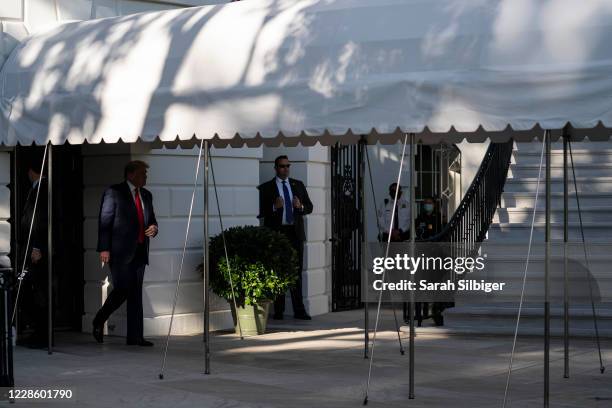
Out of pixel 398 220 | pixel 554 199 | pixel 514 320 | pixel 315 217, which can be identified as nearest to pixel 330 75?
pixel 514 320

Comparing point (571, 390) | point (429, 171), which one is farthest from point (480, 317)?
point (429, 171)

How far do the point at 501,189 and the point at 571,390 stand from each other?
7.57 m

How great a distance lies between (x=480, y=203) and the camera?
16.4 metres

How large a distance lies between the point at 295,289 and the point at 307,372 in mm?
4833

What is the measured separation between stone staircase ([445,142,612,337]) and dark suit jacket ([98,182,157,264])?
4032 millimetres

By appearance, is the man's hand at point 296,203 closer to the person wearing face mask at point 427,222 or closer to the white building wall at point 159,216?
the white building wall at point 159,216

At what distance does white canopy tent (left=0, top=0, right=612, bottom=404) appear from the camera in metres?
8.55

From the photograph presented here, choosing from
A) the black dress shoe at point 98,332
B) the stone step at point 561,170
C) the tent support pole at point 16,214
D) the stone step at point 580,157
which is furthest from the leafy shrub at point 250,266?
the stone step at point 580,157

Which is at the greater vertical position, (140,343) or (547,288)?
(547,288)

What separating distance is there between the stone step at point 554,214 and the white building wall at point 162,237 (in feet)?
15.1

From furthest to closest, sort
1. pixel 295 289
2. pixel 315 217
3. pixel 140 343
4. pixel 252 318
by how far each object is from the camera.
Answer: pixel 315 217, pixel 295 289, pixel 252 318, pixel 140 343

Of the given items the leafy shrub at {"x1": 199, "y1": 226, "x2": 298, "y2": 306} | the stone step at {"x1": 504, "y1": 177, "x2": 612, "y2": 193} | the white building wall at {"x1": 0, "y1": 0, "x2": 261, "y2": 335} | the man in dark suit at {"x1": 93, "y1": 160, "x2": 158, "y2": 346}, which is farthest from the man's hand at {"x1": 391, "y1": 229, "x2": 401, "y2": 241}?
the man in dark suit at {"x1": 93, "y1": 160, "x2": 158, "y2": 346}

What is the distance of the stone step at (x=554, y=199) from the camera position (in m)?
16.7

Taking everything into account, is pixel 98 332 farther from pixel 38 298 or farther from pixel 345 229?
pixel 345 229
